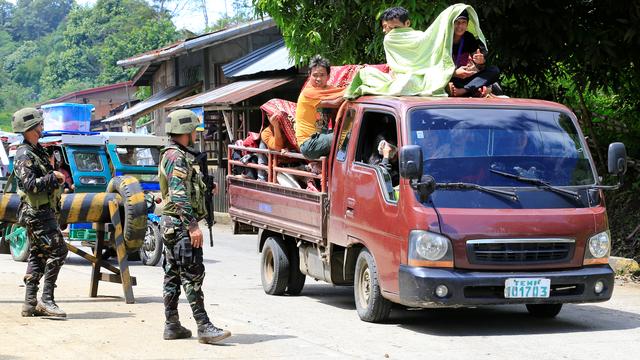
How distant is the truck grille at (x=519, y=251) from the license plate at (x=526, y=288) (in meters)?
0.16

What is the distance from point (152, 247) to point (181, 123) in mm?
7594

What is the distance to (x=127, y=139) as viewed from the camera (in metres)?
17.2

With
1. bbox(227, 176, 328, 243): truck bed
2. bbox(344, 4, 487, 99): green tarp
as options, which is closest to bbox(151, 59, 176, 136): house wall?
bbox(227, 176, 328, 243): truck bed

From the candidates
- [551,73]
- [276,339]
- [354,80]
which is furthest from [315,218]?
[551,73]

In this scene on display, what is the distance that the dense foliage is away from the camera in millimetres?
65812

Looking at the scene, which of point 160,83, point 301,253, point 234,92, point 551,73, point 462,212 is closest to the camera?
point 462,212

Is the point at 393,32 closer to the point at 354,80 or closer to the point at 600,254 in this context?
the point at 354,80

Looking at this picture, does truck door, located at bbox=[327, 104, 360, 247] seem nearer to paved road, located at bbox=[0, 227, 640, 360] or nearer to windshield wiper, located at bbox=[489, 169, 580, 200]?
paved road, located at bbox=[0, 227, 640, 360]

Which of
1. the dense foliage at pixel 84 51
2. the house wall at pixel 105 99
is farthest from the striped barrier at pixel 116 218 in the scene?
the dense foliage at pixel 84 51

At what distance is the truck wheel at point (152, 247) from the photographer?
1571cm

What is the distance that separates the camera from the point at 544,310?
1008 centimetres

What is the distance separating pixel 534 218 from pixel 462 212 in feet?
2.00

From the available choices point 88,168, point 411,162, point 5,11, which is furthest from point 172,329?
point 5,11

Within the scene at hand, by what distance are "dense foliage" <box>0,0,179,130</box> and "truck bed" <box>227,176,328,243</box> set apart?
169ft
